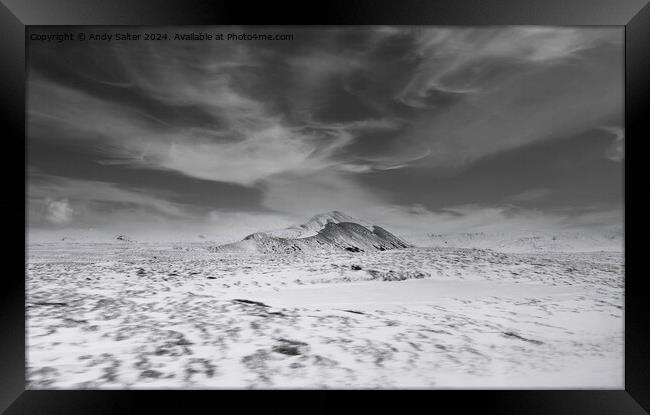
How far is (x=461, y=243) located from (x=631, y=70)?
2795mm

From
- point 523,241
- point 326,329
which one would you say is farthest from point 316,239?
point 326,329

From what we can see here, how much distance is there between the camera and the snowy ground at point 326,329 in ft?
6.80

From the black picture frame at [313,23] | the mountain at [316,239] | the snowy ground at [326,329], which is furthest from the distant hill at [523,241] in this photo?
the black picture frame at [313,23]

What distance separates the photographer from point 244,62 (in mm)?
2994

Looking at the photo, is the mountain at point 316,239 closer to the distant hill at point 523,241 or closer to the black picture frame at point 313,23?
the distant hill at point 523,241

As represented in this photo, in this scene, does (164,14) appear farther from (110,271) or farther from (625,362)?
(625,362)

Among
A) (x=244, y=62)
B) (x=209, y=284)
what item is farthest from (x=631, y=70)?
(x=209, y=284)

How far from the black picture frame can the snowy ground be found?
9cm

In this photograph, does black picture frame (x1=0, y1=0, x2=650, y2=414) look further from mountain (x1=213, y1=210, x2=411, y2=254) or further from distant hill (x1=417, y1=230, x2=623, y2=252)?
mountain (x1=213, y1=210, x2=411, y2=254)

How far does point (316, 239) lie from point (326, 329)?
507 centimetres

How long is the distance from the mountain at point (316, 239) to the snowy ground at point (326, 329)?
1890mm

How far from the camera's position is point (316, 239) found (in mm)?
7461

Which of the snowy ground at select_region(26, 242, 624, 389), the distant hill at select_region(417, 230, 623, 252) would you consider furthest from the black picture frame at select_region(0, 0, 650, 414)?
the distant hill at select_region(417, 230, 623, 252)

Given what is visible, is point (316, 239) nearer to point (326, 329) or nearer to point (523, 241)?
point (523, 241)
